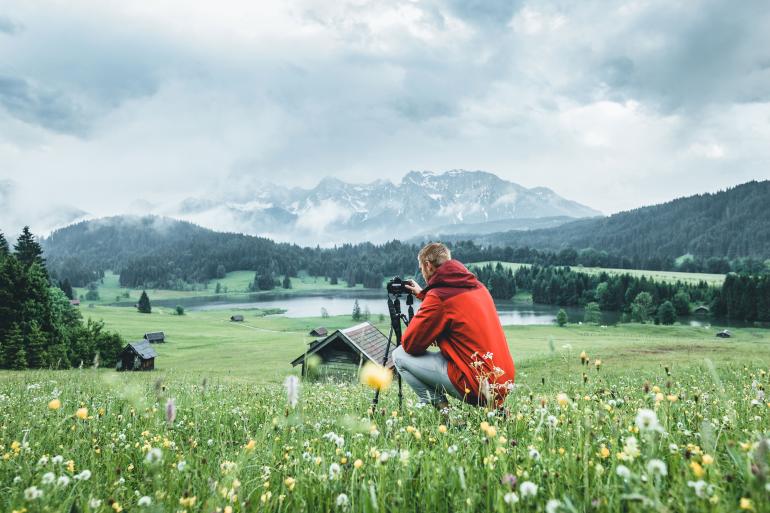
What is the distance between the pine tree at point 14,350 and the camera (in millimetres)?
40938

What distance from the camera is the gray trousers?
585 centimetres

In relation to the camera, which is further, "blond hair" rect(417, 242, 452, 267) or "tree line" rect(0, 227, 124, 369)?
"tree line" rect(0, 227, 124, 369)

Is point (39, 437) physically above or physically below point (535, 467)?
below

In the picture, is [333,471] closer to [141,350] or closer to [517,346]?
[517,346]

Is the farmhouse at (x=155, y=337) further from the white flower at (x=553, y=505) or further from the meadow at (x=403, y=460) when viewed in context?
the white flower at (x=553, y=505)

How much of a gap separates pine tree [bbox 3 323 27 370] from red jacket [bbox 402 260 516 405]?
1943 inches

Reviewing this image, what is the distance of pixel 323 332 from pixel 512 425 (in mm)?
85010

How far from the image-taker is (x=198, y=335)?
296 feet

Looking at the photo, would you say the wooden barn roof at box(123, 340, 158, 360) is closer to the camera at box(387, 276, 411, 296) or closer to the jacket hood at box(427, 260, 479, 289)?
the camera at box(387, 276, 411, 296)

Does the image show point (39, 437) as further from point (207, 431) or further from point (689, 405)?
point (689, 405)

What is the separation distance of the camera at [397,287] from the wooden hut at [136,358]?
55.2 m

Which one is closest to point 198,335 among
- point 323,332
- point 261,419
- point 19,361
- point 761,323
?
point 323,332

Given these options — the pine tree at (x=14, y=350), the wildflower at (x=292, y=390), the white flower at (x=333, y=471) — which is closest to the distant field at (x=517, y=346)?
the wildflower at (x=292, y=390)

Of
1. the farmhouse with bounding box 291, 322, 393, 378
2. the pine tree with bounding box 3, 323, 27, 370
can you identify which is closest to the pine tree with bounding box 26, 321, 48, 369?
the pine tree with bounding box 3, 323, 27, 370
